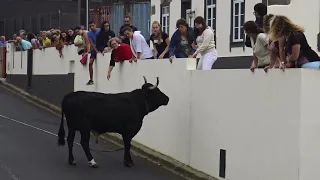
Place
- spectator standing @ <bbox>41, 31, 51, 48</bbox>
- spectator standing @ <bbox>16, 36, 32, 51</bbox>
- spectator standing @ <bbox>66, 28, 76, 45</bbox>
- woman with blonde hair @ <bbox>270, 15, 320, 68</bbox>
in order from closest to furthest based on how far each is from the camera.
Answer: woman with blonde hair @ <bbox>270, 15, 320, 68</bbox> < spectator standing @ <bbox>66, 28, 76, 45</bbox> < spectator standing @ <bbox>41, 31, 51, 48</bbox> < spectator standing @ <bbox>16, 36, 32, 51</bbox>

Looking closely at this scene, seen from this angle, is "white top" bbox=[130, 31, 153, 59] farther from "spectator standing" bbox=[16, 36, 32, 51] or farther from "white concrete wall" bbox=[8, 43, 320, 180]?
"spectator standing" bbox=[16, 36, 32, 51]

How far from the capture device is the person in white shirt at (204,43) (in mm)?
11086

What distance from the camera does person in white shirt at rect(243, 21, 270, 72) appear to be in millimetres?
8828

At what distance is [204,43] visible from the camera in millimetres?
11094

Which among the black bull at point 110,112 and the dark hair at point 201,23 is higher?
the dark hair at point 201,23

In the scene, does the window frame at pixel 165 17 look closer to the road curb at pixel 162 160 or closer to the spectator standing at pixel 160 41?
the road curb at pixel 162 160

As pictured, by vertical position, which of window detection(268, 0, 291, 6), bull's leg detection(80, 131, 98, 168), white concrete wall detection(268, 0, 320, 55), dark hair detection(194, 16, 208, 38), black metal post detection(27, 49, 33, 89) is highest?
window detection(268, 0, 291, 6)

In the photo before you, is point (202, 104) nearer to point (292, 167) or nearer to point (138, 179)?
point (138, 179)

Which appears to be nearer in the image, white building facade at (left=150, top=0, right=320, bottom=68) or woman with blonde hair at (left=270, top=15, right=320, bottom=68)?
woman with blonde hair at (left=270, top=15, right=320, bottom=68)

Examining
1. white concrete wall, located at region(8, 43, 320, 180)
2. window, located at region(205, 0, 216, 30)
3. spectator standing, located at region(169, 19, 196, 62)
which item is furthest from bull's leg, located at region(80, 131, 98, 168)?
window, located at region(205, 0, 216, 30)

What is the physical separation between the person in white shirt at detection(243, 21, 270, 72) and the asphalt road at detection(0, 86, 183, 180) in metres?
2.57

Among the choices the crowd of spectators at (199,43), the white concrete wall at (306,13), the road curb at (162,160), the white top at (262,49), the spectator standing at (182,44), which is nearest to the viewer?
the crowd of spectators at (199,43)

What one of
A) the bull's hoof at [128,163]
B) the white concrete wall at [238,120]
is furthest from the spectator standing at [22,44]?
the bull's hoof at [128,163]

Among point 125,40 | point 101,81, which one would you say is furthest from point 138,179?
point 101,81
